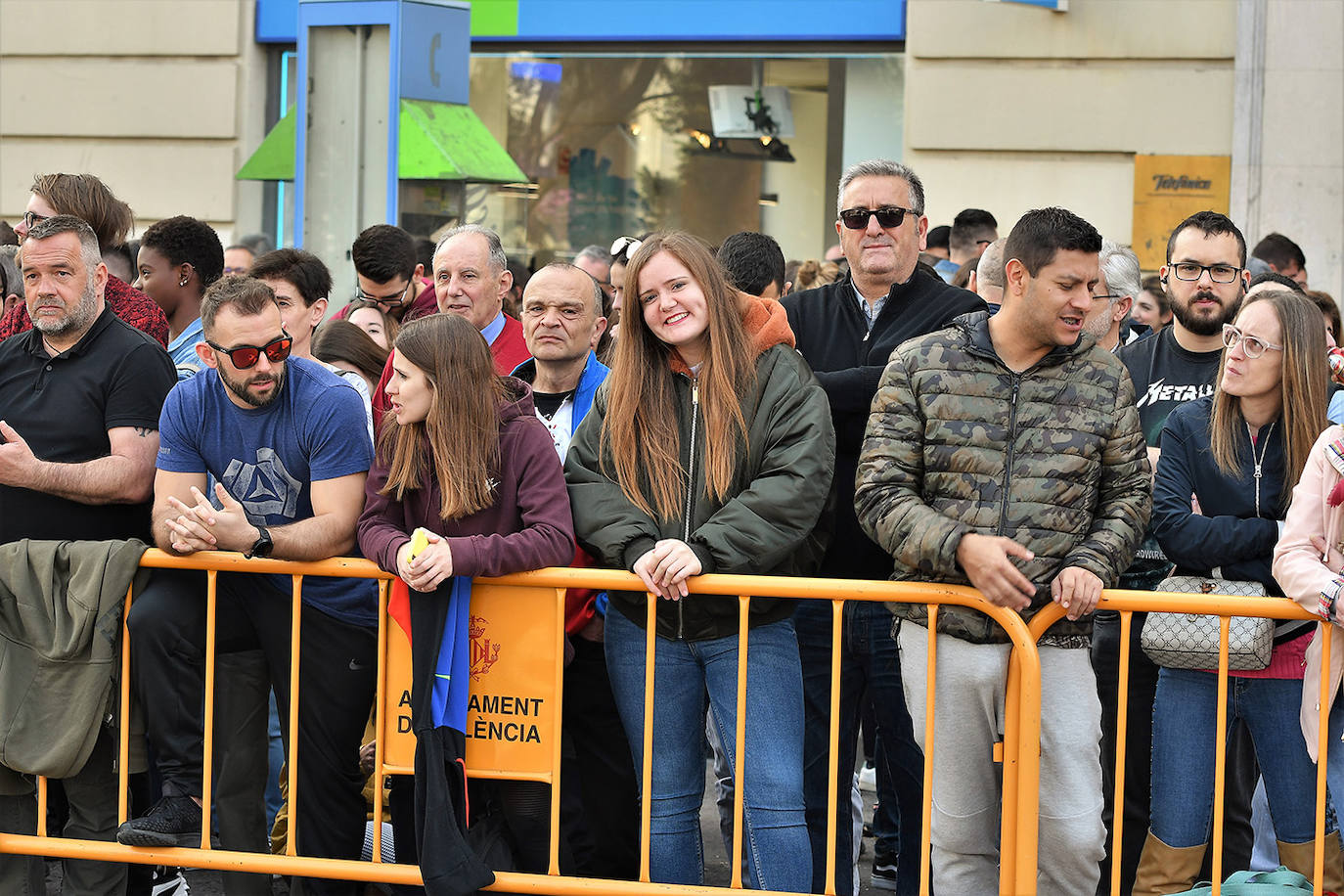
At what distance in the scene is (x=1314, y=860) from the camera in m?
4.36

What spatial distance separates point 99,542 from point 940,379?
8.60 feet

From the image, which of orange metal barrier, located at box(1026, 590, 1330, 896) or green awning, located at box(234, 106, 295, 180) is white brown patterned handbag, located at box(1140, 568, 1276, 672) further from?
green awning, located at box(234, 106, 295, 180)

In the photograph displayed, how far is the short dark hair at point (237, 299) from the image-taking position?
4734 millimetres

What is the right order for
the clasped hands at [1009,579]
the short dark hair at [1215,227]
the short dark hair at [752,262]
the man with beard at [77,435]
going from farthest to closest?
the short dark hair at [752,262] → the short dark hair at [1215,227] → the man with beard at [77,435] → the clasped hands at [1009,579]

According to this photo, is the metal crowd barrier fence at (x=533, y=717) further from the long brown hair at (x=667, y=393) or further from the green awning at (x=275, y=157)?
the green awning at (x=275, y=157)

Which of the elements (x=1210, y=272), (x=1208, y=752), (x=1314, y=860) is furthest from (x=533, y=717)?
(x=1210, y=272)

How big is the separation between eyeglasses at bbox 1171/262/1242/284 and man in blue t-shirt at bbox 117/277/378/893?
2923mm

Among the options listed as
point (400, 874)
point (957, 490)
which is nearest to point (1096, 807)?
point (957, 490)

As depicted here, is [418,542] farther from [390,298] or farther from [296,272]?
[390,298]

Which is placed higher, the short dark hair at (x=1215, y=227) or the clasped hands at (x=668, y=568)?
the short dark hair at (x=1215, y=227)

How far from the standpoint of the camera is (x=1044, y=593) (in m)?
4.21

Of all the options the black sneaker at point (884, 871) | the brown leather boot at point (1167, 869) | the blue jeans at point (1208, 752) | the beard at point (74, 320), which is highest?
the beard at point (74, 320)

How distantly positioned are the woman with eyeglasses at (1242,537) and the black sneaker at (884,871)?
4.06 feet

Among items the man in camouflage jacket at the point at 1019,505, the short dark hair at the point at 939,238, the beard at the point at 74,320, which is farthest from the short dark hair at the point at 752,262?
the short dark hair at the point at 939,238
